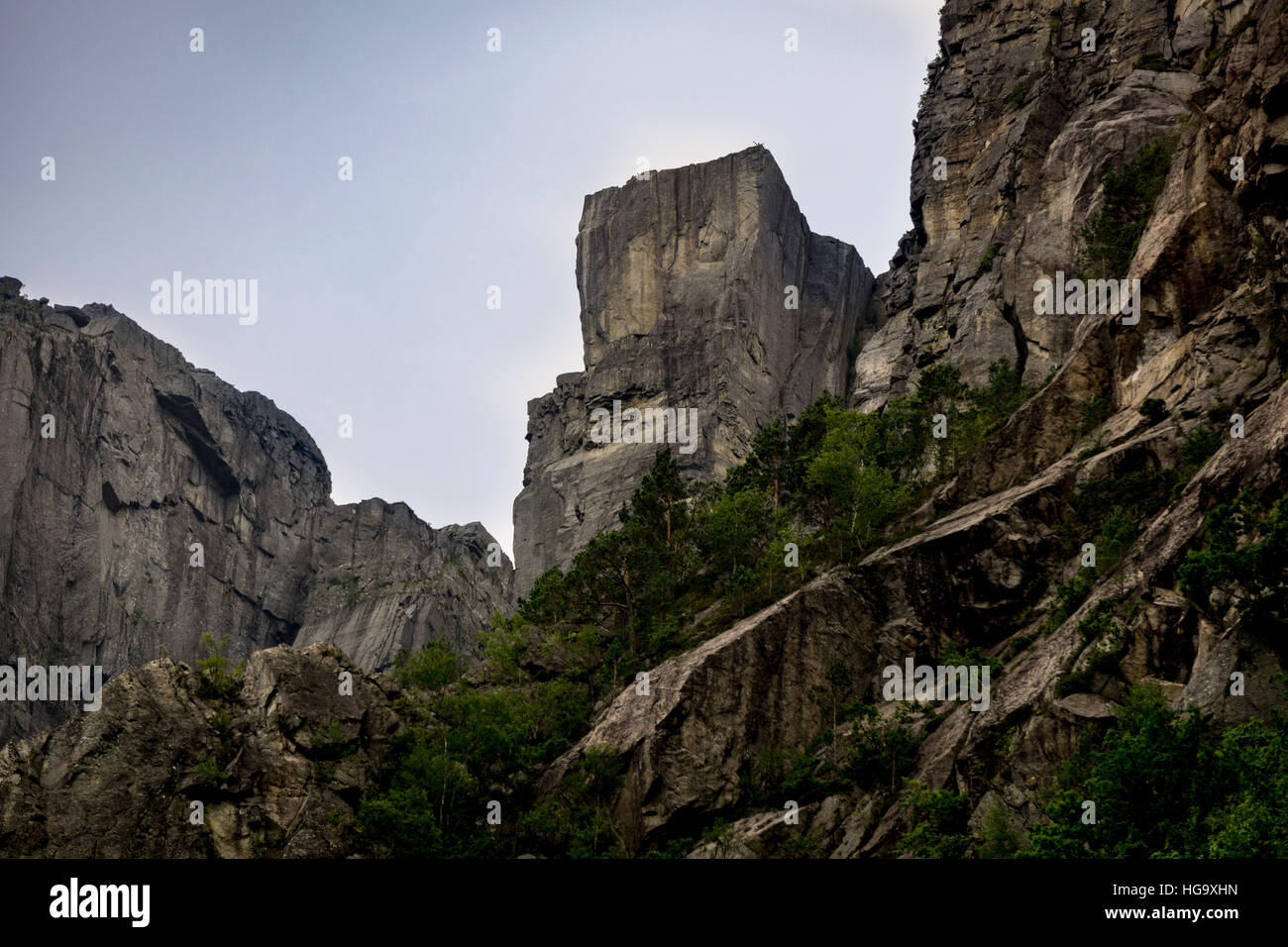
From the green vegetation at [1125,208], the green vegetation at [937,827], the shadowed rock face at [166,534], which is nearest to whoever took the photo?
the green vegetation at [937,827]

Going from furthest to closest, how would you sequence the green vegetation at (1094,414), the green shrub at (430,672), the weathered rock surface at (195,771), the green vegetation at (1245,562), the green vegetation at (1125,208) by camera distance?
the green vegetation at (1125,208) → the green shrub at (430,672) → the green vegetation at (1094,414) → the weathered rock surface at (195,771) → the green vegetation at (1245,562)

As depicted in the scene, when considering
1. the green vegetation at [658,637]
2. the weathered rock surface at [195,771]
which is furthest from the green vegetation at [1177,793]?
the weathered rock surface at [195,771]

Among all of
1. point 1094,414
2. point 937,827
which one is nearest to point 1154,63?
point 1094,414

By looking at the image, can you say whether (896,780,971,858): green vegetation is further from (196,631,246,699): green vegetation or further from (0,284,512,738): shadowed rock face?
(0,284,512,738): shadowed rock face

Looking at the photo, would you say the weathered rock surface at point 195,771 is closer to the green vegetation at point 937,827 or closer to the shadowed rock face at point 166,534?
the green vegetation at point 937,827

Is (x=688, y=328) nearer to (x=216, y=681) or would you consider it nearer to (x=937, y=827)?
(x=216, y=681)

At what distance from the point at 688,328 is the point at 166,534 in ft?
222

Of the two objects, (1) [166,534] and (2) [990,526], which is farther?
(1) [166,534]

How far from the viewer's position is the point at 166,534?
142 metres

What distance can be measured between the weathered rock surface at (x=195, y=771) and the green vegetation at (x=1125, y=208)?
42.3 metres

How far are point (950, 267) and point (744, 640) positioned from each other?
52169mm

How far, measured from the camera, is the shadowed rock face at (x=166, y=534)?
410 feet
